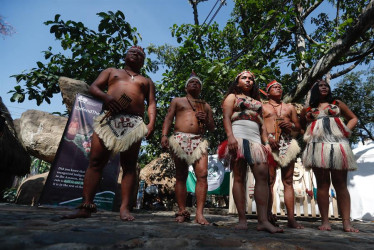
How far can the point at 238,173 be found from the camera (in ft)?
8.96

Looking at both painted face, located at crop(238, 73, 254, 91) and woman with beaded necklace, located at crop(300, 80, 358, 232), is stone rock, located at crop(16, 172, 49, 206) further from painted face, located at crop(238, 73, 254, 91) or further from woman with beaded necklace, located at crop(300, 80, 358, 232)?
woman with beaded necklace, located at crop(300, 80, 358, 232)

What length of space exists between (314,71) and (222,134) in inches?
144

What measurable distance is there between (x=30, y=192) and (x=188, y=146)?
17.8 feet

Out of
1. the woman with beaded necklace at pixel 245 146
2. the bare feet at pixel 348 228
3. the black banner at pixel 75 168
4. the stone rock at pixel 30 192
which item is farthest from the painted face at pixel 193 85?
the stone rock at pixel 30 192

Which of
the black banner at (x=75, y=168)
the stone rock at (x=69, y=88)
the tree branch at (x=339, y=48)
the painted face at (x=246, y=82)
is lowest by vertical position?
the black banner at (x=75, y=168)

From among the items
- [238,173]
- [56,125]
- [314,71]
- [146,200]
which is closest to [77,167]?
[56,125]

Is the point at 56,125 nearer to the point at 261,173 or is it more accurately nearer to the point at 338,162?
the point at 261,173

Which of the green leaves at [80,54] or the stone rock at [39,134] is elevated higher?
the green leaves at [80,54]

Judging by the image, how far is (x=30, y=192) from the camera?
21.3ft

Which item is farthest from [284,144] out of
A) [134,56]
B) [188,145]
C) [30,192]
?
[30,192]

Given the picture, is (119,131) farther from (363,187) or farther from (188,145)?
(363,187)

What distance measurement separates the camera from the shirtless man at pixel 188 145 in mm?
3061

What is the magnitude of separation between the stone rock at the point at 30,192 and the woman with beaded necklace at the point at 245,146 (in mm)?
5694

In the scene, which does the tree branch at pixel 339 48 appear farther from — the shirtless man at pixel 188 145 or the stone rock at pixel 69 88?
the stone rock at pixel 69 88
